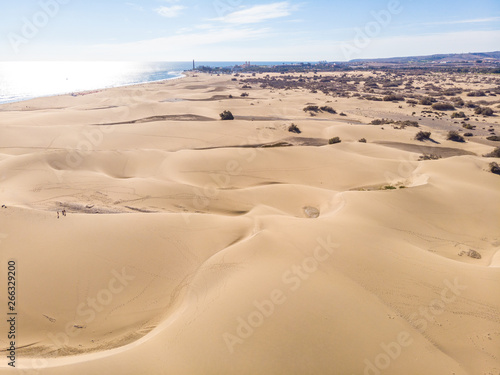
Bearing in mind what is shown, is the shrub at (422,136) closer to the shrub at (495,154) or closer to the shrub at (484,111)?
the shrub at (495,154)

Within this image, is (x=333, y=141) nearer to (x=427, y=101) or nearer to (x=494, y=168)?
(x=494, y=168)

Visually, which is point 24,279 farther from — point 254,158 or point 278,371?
point 254,158

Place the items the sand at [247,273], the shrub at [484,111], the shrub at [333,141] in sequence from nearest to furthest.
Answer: the sand at [247,273], the shrub at [333,141], the shrub at [484,111]

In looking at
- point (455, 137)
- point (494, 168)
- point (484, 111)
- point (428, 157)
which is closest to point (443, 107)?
point (484, 111)

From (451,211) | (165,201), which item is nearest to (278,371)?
(165,201)

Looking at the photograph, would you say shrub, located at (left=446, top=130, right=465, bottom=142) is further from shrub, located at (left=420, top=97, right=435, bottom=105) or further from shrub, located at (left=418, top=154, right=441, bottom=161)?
shrub, located at (left=420, top=97, right=435, bottom=105)

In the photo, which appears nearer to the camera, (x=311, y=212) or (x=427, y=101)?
(x=311, y=212)

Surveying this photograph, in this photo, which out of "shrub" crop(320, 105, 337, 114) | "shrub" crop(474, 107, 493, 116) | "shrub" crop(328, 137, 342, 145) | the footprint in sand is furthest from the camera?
"shrub" crop(320, 105, 337, 114)

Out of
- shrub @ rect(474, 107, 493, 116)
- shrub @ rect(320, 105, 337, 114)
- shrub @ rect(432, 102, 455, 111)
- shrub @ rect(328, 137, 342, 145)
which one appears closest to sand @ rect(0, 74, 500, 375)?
shrub @ rect(328, 137, 342, 145)

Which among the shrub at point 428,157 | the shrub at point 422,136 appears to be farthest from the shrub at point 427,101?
the shrub at point 428,157
